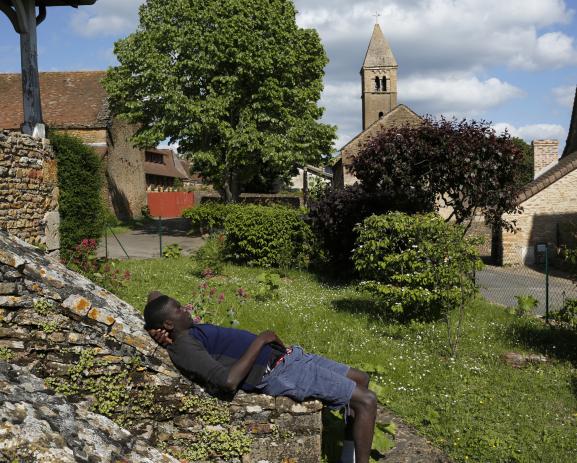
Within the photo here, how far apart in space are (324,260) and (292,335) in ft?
19.8

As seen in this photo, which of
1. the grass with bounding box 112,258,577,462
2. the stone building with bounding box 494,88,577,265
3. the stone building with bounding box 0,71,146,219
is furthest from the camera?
the stone building with bounding box 0,71,146,219

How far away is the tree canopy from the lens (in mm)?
11180

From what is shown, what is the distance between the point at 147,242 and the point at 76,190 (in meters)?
10.0

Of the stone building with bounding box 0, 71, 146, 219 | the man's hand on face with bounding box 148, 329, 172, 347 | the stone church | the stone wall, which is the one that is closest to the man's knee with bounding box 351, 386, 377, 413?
the stone wall

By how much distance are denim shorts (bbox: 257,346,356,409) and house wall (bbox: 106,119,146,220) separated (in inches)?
1053

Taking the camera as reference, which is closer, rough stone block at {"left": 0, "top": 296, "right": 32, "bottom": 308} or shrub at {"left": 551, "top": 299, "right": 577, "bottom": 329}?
rough stone block at {"left": 0, "top": 296, "right": 32, "bottom": 308}

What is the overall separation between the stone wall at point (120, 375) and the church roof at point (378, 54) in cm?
5178

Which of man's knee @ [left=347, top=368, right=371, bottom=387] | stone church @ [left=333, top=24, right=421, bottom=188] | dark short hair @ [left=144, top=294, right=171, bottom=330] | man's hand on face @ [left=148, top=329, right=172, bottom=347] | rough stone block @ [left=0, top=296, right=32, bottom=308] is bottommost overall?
man's knee @ [left=347, top=368, right=371, bottom=387]

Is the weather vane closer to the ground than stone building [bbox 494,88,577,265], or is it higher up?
higher up

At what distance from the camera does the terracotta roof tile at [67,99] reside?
2802 centimetres

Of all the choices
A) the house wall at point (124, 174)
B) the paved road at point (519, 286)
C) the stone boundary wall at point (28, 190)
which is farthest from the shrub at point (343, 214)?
the house wall at point (124, 174)

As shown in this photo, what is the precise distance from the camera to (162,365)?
3062 mm

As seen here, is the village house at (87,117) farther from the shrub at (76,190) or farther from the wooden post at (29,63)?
the wooden post at (29,63)

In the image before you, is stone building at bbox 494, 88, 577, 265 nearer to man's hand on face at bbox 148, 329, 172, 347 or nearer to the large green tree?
the large green tree
